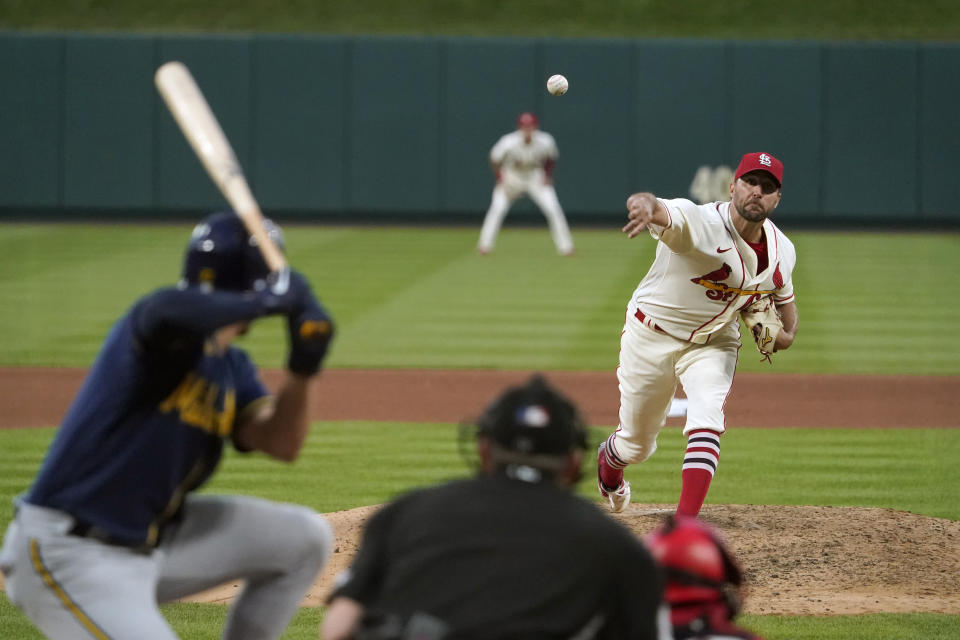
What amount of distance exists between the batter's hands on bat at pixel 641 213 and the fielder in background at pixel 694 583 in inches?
107

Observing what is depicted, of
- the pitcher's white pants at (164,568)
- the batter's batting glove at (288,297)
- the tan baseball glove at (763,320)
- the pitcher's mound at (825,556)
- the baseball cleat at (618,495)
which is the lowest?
the pitcher's mound at (825,556)

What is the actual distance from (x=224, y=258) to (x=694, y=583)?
1.43 meters

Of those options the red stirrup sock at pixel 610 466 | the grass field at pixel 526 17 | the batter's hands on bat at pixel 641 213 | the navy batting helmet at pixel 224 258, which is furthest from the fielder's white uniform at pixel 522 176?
the navy batting helmet at pixel 224 258

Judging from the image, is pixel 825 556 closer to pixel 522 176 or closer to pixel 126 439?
pixel 126 439

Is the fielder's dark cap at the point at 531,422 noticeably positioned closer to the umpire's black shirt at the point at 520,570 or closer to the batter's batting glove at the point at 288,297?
the umpire's black shirt at the point at 520,570

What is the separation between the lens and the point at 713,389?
6.44 meters

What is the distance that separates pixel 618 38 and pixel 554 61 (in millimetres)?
1541

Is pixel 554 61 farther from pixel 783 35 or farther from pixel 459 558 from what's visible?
pixel 459 558

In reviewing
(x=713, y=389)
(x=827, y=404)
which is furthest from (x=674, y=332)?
(x=827, y=404)

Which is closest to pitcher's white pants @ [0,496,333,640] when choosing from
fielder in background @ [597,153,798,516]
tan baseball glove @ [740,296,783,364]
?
fielder in background @ [597,153,798,516]

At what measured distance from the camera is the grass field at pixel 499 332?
7949mm

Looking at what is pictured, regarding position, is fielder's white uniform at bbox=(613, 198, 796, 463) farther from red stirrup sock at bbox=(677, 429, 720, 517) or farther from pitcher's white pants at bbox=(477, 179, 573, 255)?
pitcher's white pants at bbox=(477, 179, 573, 255)

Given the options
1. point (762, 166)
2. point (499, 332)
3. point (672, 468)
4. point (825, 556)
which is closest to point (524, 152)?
point (499, 332)

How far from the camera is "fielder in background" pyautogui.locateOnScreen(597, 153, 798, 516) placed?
6.30 meters
